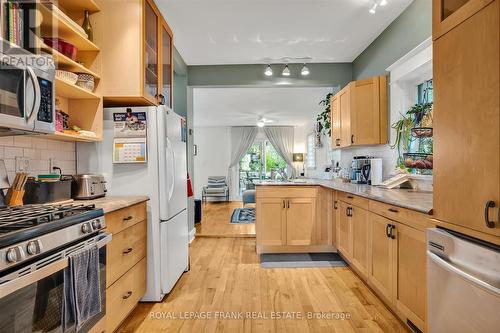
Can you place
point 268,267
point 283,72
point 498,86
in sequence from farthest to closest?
point 283,72 → point 268,267 → point 498,86

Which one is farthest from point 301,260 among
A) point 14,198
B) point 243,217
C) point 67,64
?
point 67,64

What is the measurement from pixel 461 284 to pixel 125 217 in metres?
1.89

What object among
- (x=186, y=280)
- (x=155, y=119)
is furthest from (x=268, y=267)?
(x=155, y=119)

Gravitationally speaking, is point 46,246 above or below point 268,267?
above

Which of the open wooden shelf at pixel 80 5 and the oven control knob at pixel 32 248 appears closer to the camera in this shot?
the oven control knob at pixel 32 248

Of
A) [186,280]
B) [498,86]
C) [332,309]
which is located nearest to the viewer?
[498,86]

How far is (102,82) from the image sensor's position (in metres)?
2.14

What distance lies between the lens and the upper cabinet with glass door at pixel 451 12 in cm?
109

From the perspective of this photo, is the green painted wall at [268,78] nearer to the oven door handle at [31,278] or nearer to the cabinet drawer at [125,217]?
the cabinet drawer at [125,217]

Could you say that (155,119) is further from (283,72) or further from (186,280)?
(283,72)

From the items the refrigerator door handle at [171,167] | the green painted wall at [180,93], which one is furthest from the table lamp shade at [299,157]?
the refrigerator door handle at [171,167]

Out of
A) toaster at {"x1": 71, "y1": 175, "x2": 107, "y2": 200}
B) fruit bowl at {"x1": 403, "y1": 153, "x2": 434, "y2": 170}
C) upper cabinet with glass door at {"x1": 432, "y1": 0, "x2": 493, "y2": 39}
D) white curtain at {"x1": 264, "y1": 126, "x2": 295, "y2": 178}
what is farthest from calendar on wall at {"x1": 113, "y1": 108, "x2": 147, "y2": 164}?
white curtain at {"x1": 264, "y1": 126, "x2": 295, "y2": 178}

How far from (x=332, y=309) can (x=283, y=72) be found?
2924mm

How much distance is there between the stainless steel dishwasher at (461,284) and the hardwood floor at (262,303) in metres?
0.73
